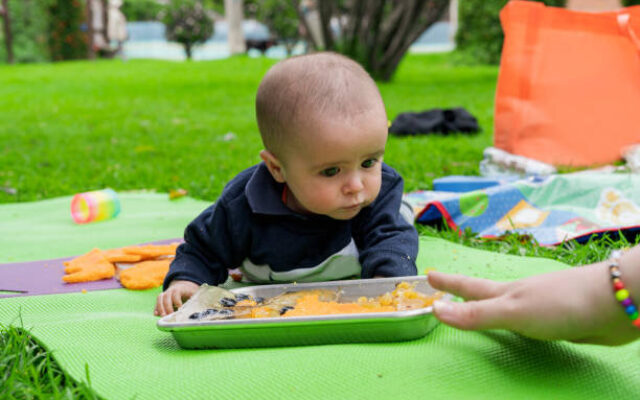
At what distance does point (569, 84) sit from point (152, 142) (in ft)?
12.5

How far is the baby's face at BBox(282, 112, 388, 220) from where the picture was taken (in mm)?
1917

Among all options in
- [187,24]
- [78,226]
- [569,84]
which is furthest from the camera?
[187,24]

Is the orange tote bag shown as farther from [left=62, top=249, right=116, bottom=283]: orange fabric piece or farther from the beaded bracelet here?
the beaded bracelet

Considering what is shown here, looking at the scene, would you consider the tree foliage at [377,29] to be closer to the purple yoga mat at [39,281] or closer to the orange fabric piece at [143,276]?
the purple yoga mat at [39,281]

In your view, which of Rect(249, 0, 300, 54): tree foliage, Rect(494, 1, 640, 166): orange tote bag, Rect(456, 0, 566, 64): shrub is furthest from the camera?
Rect(249, 0, 300, 54): tree foliage

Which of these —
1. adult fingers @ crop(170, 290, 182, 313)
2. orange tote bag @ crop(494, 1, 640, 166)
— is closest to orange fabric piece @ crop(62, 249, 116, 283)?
adult fingers @ crop(170, 290, 182, 313)

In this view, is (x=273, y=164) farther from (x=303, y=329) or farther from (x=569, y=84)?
(x=569, y=84)

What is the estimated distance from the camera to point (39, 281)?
8.46 feet

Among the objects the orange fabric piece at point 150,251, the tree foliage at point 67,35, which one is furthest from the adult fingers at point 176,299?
the tree foliage at point 67,35

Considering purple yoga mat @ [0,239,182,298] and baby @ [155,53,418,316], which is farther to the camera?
purple yoga mat @ [0,239,182,298]

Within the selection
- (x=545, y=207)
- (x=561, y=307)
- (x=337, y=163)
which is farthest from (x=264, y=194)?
(x=545, y=207)

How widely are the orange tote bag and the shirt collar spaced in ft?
8.08

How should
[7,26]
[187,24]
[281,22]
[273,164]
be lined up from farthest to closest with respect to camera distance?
[187,24], [281,22], [7,26], [273,164]

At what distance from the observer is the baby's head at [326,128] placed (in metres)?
1.92
